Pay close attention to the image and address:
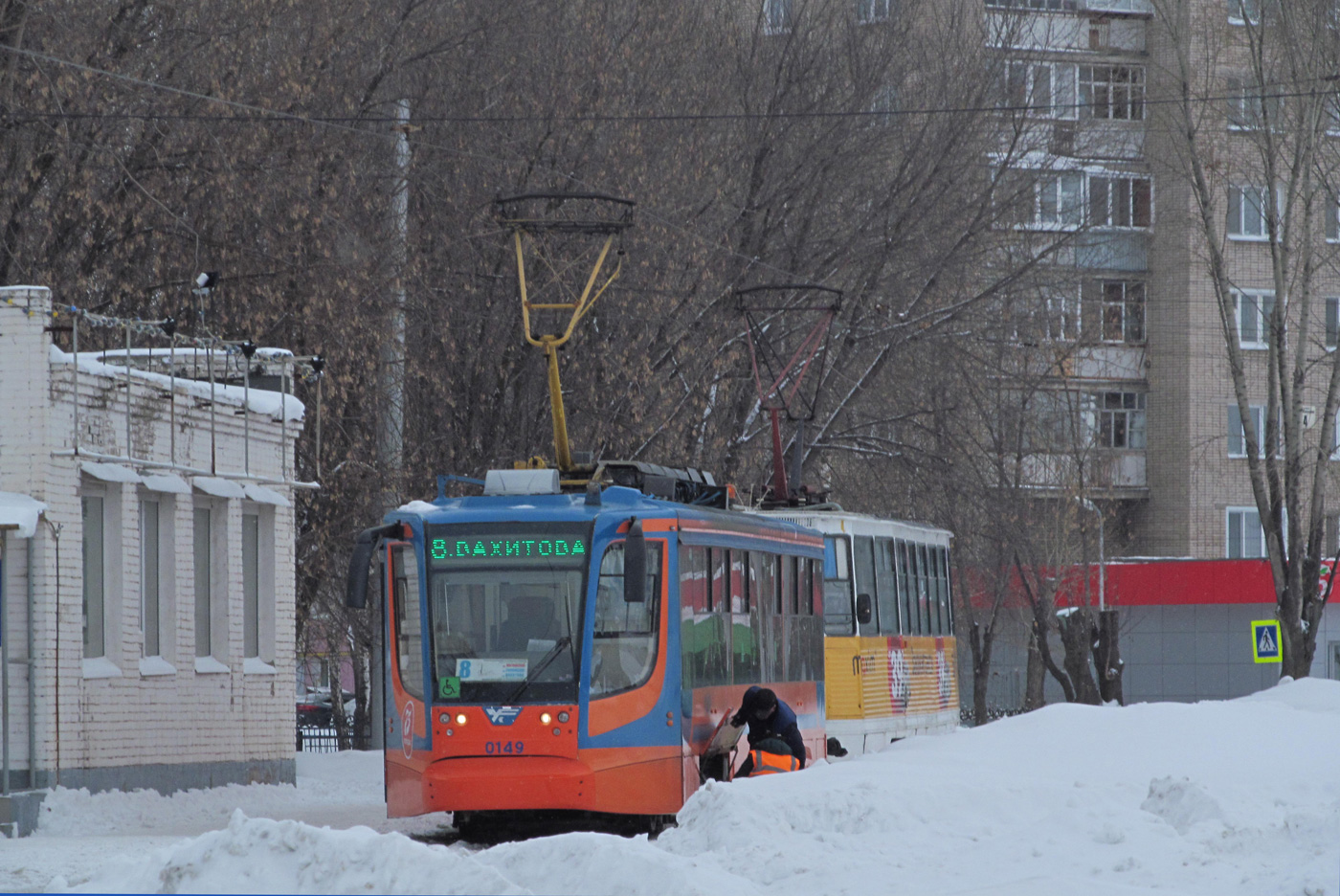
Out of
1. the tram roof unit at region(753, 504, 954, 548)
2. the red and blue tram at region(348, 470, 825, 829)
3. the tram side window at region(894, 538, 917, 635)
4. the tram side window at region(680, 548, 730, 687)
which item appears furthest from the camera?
the tram side window at region(894, 538, 917, 635)

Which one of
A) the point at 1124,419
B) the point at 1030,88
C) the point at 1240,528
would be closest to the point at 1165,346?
the point at 1124,419

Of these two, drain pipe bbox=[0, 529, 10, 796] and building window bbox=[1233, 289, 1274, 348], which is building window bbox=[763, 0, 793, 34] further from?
building window bbox=[1233, 289, 1274, 348]

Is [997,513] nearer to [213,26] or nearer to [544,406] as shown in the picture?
[544,406]

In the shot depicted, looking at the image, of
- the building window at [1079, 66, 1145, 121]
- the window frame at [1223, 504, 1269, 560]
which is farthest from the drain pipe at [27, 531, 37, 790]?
the window frame at [1223, 504, 1269, 560]

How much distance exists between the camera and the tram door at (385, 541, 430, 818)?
626 inches

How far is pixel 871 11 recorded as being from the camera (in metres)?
34.3

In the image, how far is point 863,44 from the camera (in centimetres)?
3297

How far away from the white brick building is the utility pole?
284cm

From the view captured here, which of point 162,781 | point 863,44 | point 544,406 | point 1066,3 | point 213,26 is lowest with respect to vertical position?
point 162,781

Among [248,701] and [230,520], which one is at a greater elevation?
[230,520]

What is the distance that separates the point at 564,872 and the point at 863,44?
79.4 ft

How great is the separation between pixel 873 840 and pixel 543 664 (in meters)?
4.01

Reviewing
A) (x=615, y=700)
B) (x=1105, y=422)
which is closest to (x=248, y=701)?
(x=615, y=700)

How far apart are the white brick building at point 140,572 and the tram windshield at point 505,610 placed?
3562 millimetres
